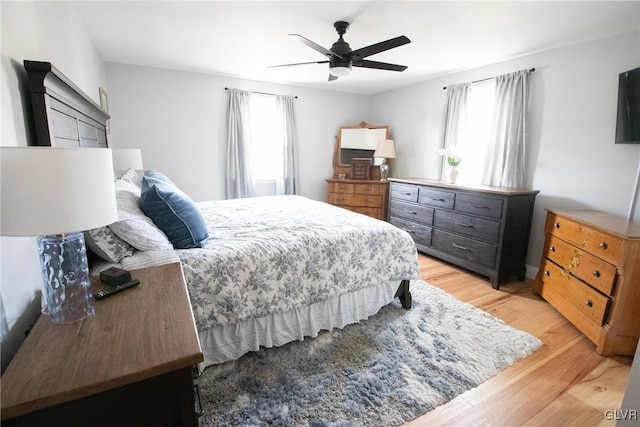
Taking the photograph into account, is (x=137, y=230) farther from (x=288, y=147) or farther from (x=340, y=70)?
(x=288, y=147)

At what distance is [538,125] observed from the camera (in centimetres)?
300

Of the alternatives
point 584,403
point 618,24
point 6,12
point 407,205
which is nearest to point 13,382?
point 6,12

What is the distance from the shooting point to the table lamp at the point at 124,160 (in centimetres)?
259

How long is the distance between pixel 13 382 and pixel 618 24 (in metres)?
3.95

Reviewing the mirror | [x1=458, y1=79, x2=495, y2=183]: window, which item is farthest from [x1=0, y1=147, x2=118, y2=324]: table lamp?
the mirror

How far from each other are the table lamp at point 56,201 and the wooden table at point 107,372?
0.13 m

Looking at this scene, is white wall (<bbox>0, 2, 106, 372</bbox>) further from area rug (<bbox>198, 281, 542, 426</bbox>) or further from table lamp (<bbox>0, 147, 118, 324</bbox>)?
area rug (<bbox>198, 281, 542, 426</bbox>)

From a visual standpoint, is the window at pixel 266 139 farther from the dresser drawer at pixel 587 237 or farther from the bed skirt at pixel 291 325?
the dresser drawer at pixel 587 237

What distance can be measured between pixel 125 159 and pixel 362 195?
3130 millimetres

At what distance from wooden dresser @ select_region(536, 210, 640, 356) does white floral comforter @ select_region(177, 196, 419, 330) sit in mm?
1180

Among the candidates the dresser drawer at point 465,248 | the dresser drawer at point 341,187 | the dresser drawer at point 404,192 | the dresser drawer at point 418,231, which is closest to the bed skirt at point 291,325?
the dresser drawer at point 465,248

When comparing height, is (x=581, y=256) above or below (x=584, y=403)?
above

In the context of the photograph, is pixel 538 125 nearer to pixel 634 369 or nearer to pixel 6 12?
pixel 634 369

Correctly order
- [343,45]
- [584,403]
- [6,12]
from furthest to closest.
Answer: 1. [343,45]
2. [584,403]
3. [6,12]
